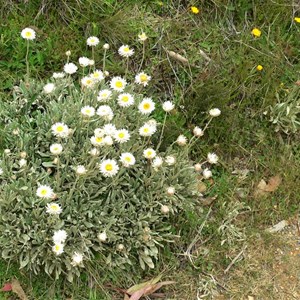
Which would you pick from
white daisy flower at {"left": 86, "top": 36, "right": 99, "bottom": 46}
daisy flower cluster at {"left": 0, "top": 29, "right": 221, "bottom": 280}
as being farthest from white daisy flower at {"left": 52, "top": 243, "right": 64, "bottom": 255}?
white daisy flower at {"left": 86, "top": 36, "right": 99, "bottom": 46}

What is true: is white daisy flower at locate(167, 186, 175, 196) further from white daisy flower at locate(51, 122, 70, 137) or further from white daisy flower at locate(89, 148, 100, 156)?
white daisy flower at locate(51, 122, 70, 137)

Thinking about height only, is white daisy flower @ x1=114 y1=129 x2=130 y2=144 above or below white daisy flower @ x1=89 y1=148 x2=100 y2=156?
below

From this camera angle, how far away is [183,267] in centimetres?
334

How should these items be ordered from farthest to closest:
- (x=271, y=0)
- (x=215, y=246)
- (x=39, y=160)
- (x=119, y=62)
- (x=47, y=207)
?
(x=271, y=0) < (x=119, y=62) < (x=215, y=246) < (x=39, y=160) < (x=47, y=207)

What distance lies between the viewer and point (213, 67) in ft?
12.7

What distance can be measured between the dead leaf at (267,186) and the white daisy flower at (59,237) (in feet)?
4.43

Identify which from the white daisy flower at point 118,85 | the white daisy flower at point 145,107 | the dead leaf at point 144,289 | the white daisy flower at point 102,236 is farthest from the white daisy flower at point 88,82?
the dead leaf at point 144,289

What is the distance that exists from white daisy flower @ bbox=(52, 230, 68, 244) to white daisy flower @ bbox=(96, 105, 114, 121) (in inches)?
25.3

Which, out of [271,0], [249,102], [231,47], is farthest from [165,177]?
[271,0]

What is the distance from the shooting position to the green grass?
361 cm

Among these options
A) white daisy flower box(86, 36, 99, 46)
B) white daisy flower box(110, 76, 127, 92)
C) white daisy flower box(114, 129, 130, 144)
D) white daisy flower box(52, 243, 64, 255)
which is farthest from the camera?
white daisy flower box(86, 36, 99, 46)

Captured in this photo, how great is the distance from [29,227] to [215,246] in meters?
1.12

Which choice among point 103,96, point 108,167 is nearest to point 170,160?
point 108,167

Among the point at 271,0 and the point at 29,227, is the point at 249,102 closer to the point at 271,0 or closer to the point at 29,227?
the point at 271,0
